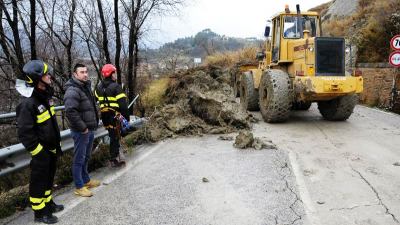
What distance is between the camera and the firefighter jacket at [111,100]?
652cm

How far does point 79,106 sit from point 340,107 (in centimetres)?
758

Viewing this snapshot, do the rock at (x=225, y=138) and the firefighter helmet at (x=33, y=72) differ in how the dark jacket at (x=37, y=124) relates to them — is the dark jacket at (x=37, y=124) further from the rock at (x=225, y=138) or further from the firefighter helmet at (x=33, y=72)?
the rock at (x=225, y=138)

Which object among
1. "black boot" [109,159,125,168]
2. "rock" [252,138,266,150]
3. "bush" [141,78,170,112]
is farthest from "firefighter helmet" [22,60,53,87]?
"bush" [141,78,170,112]

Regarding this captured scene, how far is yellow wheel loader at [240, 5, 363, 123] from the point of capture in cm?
968

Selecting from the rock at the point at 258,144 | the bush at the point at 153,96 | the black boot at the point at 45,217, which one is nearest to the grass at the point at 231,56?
the bush at the point at 153,96

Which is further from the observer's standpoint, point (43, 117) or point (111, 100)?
point (111, 100)

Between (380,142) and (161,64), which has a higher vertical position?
(161,64)

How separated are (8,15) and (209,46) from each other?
2238 cm

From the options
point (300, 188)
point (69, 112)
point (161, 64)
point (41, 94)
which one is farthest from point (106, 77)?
point (161, 64)

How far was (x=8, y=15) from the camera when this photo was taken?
35.0 feet

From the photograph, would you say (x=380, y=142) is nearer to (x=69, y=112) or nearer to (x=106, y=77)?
(x=106, y=77)

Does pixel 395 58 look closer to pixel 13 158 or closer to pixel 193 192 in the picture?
pixel 193 192

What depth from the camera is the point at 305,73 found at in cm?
1033

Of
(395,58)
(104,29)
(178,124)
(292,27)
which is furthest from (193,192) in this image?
(395,58)
